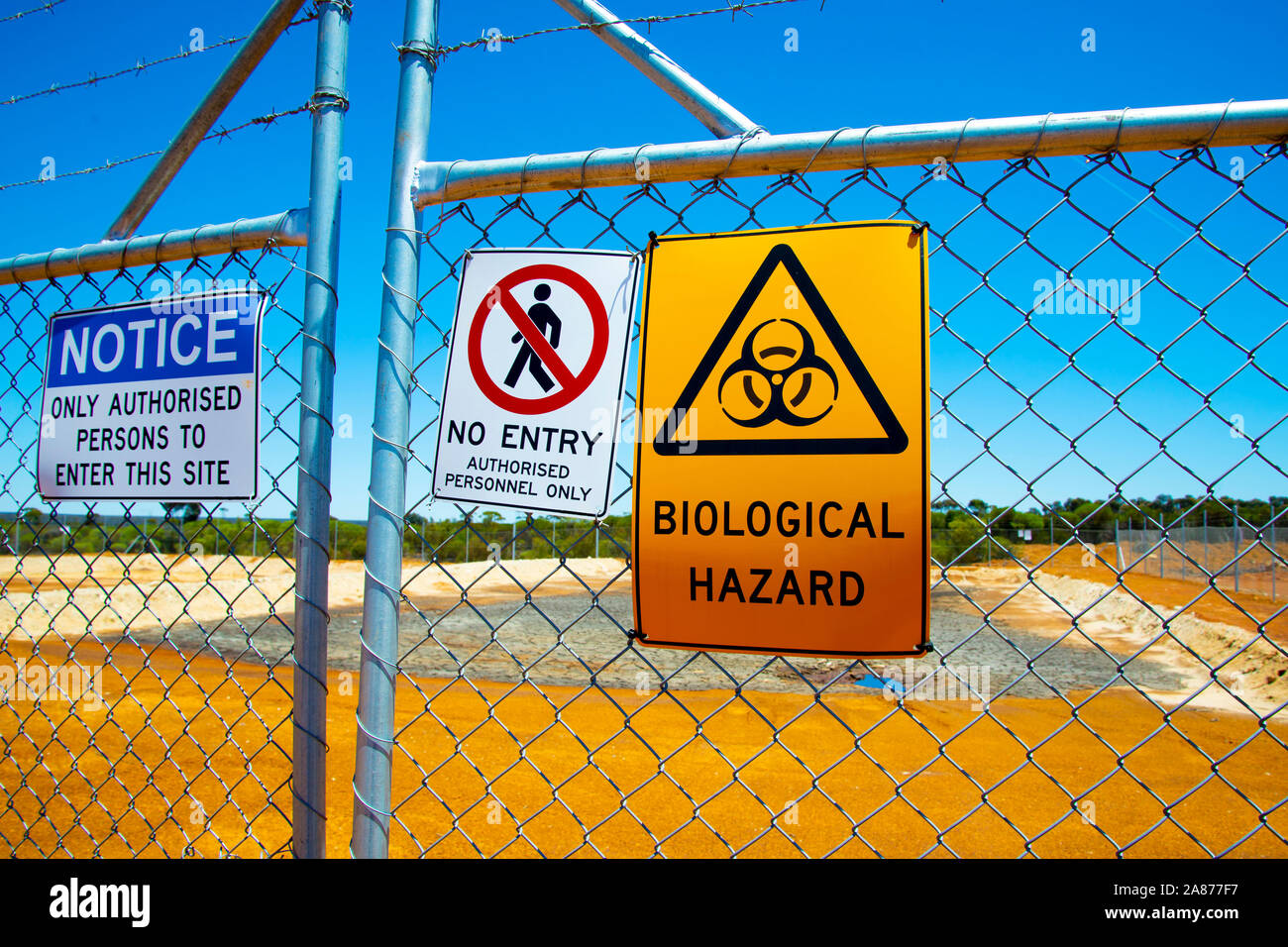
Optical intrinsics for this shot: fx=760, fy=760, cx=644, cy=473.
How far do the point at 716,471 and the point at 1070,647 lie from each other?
1766 cm

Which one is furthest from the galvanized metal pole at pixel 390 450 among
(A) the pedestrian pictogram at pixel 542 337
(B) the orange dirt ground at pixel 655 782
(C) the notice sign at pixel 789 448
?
(B) the orange dirt ground at pixel 655 782

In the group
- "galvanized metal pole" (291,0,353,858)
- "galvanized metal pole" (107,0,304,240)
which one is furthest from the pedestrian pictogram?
"galvanized metal pole" (107,0,304,240)

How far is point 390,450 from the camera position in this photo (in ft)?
5.84

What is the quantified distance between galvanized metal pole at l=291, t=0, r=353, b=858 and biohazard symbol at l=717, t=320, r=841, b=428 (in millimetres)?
1017

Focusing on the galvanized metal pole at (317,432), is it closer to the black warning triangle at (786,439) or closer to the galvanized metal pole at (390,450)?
the galvanized metal pole at (390,450)

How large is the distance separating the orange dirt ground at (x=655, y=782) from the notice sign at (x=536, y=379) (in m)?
1.34

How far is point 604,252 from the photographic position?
170 cm

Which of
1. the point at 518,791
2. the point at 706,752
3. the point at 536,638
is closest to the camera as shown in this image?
the point at 518,791

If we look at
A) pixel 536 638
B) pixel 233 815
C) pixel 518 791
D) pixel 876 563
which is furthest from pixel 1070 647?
pixel 876 563

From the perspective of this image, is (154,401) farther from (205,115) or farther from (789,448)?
(789,448)
